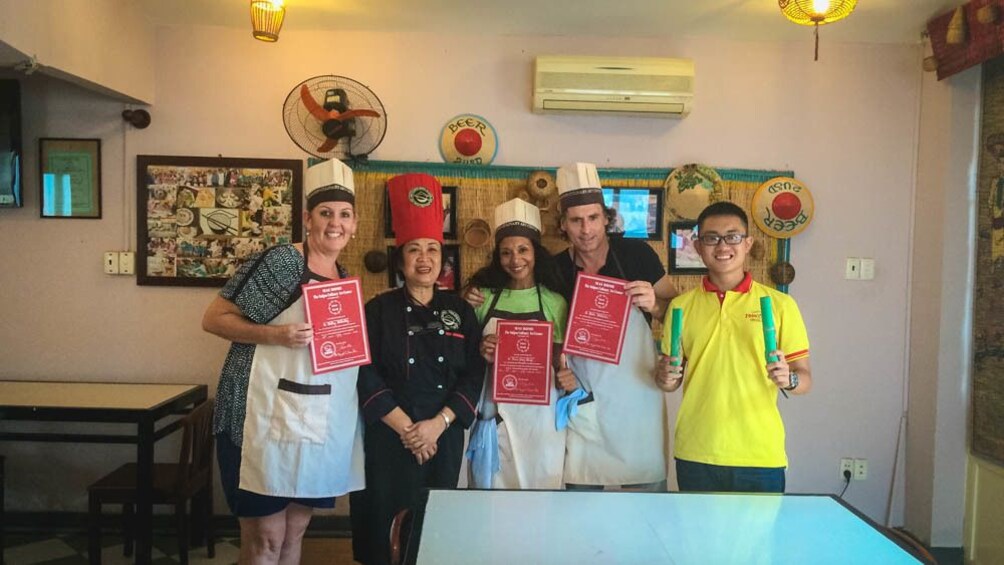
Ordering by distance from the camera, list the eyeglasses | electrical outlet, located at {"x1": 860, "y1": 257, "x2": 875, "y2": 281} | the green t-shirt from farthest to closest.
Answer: electrical outlet, located at {"x1": 860, "y1": 257, "x2": 875, "y2": 281}, the green t-shirt, the eyeglasses

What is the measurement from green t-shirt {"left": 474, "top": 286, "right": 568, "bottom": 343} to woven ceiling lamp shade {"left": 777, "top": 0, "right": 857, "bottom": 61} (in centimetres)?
154

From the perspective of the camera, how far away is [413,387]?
2.25m

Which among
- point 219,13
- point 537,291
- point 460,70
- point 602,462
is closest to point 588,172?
point 537,291

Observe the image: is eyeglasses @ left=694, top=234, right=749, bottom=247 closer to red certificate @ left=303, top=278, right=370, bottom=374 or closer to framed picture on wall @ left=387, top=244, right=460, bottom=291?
red certificate @ left=303, top=278, right=370, bottom=374

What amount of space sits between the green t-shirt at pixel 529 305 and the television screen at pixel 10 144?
8.33 ft

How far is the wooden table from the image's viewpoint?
112 inches

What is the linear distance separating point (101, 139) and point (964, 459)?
4512 millimetres

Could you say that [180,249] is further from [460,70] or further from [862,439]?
[862,439]

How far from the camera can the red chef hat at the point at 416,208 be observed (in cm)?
235

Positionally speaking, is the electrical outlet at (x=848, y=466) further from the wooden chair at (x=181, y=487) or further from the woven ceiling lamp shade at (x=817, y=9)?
the wooden chair at (x=181, y=487)

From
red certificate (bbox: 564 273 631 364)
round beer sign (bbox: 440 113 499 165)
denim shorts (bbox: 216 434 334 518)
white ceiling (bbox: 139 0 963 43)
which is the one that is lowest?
denim shorts (bbox: 216 434 334 518)

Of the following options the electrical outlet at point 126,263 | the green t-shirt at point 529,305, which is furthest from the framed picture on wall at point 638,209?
the electrical outlet at point 126,263

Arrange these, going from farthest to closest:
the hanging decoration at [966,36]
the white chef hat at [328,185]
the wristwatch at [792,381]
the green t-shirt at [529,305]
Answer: the hanging decoration at [966,36] → the green t-shirt at [529,305] → the white chef hat at [328,185] → the wristwatch at [792,381]

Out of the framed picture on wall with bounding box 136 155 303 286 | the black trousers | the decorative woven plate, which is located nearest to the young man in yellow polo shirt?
the black trousers
